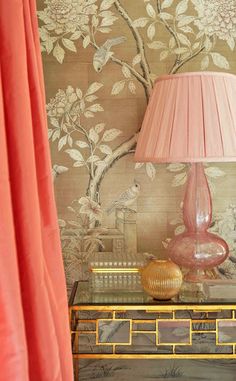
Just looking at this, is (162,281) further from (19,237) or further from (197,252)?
(19,237)

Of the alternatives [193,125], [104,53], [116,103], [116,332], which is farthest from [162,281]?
[104,53]

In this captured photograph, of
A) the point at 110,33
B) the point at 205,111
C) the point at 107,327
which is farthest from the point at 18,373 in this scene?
the point at 110,33

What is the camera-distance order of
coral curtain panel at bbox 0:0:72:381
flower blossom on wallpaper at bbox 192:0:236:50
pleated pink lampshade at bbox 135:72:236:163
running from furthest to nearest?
flower blossom on wallpaper at bbox 192:0:236:50, pleated pink lampshade at bbox 135:72:236:163, coral curtain panel at bbox 0:0:72:381

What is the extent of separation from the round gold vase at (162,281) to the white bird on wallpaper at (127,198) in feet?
1.34

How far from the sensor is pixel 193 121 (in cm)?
134

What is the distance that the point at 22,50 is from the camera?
0.91 metres

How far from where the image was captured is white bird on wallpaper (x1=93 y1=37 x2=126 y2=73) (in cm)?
174

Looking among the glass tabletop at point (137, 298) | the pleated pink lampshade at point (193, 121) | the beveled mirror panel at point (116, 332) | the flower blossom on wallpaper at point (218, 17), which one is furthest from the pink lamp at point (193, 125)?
the flower blossom on wallpaper at point (218, 17)

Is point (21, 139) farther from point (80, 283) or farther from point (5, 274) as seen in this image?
point (80, 283)

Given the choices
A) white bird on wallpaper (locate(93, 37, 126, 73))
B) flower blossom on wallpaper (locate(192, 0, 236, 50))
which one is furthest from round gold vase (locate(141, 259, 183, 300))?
flower blossom on wallpaper (locate(192, 0, 236, 50))

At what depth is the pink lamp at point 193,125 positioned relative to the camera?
51.8 inches

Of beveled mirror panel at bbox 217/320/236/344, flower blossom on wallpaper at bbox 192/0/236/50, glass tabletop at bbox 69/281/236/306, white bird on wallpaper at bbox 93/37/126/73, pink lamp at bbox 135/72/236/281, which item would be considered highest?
flower blossom on wallpaper at bbox 192/0/236/50

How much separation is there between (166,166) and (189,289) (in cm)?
51

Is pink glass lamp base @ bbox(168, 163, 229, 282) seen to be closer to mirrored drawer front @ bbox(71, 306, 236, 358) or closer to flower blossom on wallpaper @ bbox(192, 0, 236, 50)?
mirrored drawer front @ bbox(71, 306, 236, 358)
